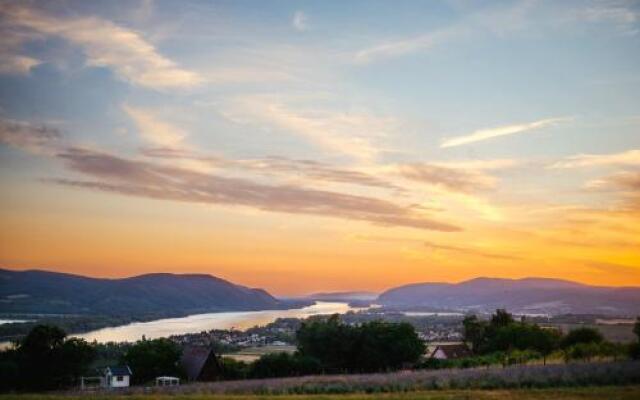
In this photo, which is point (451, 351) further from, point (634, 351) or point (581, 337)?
point (634, 351)

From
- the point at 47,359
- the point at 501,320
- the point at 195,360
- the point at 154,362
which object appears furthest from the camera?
the point at 501,320

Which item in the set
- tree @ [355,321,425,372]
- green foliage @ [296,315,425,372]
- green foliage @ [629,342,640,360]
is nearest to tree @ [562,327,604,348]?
green foliage @ [296,315,425,372]

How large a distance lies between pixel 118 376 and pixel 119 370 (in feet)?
3.51

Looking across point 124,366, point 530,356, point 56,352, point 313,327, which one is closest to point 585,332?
point 530,356

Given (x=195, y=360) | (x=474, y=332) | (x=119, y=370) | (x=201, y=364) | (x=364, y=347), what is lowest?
(x=201, y=364)

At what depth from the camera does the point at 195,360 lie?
70625 millimetres

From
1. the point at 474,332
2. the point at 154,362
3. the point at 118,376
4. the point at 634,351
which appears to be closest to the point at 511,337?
the point at 474,332

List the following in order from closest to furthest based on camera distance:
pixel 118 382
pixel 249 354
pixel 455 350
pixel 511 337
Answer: pixel 118 382, pixel 511 337, pixel 455 350, pixel 249 354

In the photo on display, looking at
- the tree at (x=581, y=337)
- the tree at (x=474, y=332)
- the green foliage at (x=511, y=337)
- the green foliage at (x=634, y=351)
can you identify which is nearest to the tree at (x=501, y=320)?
the green foliage at (x=511, y=337)

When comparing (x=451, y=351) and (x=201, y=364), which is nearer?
(x=201, y=364)

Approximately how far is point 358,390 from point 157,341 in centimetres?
3836

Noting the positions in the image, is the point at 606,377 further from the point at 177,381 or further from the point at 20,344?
the point at 20,344

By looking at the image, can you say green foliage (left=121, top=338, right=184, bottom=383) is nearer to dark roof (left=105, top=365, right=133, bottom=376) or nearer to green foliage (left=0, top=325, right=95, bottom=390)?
dark roof (left=105, top=365, right=133, bottom=376)

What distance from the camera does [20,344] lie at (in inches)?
2430
